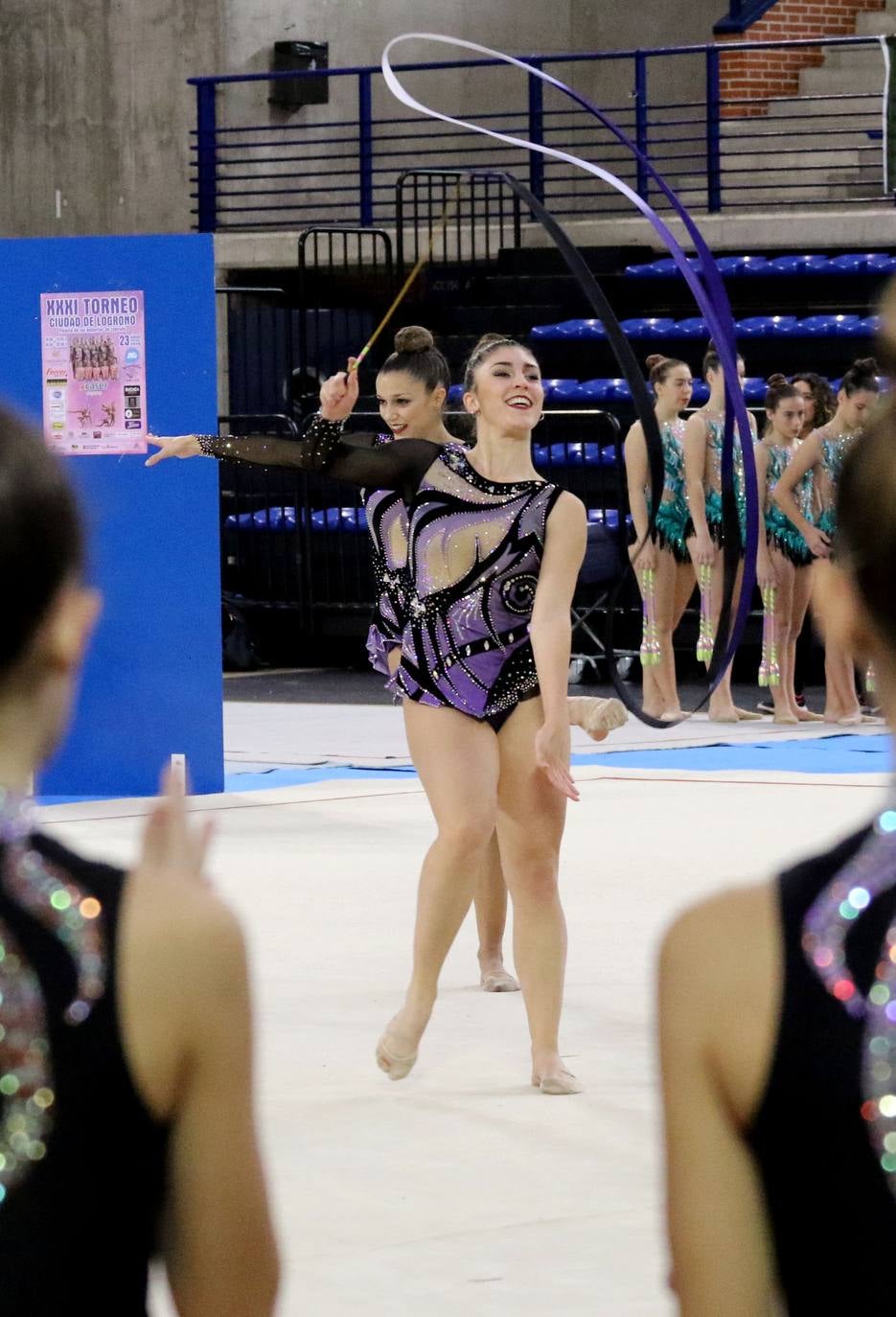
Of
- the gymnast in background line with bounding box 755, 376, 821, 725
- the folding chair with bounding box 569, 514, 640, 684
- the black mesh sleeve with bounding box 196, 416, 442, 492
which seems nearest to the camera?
the black mesh sleeve with bounding box 196, 416, 442, 492

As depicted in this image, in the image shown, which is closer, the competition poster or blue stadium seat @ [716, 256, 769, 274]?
the competition poster

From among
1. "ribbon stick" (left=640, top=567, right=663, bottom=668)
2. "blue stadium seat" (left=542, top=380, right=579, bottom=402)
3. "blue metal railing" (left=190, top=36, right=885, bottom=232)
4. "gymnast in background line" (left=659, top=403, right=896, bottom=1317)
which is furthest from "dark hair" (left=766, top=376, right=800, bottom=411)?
"gymnast in background line" (left=659, top=403, right=896, bottom=1317)

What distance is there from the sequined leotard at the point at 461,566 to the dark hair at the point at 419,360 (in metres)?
0.46

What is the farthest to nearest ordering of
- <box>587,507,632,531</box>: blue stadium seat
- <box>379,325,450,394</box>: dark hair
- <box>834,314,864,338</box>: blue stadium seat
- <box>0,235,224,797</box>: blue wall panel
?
<box>834,314,864,338</box>: blue stadium seat
<box>587,507,632,531</box>: blue stadium seat
<box>0,235,224,797</box>: blue wall panel
<box>379,325,450,394</box>: dark hair

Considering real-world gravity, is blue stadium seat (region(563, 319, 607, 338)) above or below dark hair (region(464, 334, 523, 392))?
above

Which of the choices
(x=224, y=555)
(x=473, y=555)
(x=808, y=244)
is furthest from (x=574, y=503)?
(x=808, y=244)

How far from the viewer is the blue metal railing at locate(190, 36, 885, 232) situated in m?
16.2

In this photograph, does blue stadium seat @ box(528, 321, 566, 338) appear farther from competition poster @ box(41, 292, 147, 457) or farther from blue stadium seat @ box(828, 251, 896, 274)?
competition poster @ box(41, 292, 147, 457)

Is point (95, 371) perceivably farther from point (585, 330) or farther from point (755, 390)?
point (585, 330)

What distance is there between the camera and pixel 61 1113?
1198mm

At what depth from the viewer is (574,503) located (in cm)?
478

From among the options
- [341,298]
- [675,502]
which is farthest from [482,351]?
[341,298]

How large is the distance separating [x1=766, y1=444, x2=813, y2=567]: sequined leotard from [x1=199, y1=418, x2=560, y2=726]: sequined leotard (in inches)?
257

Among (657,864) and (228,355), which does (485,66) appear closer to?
(228,355)
